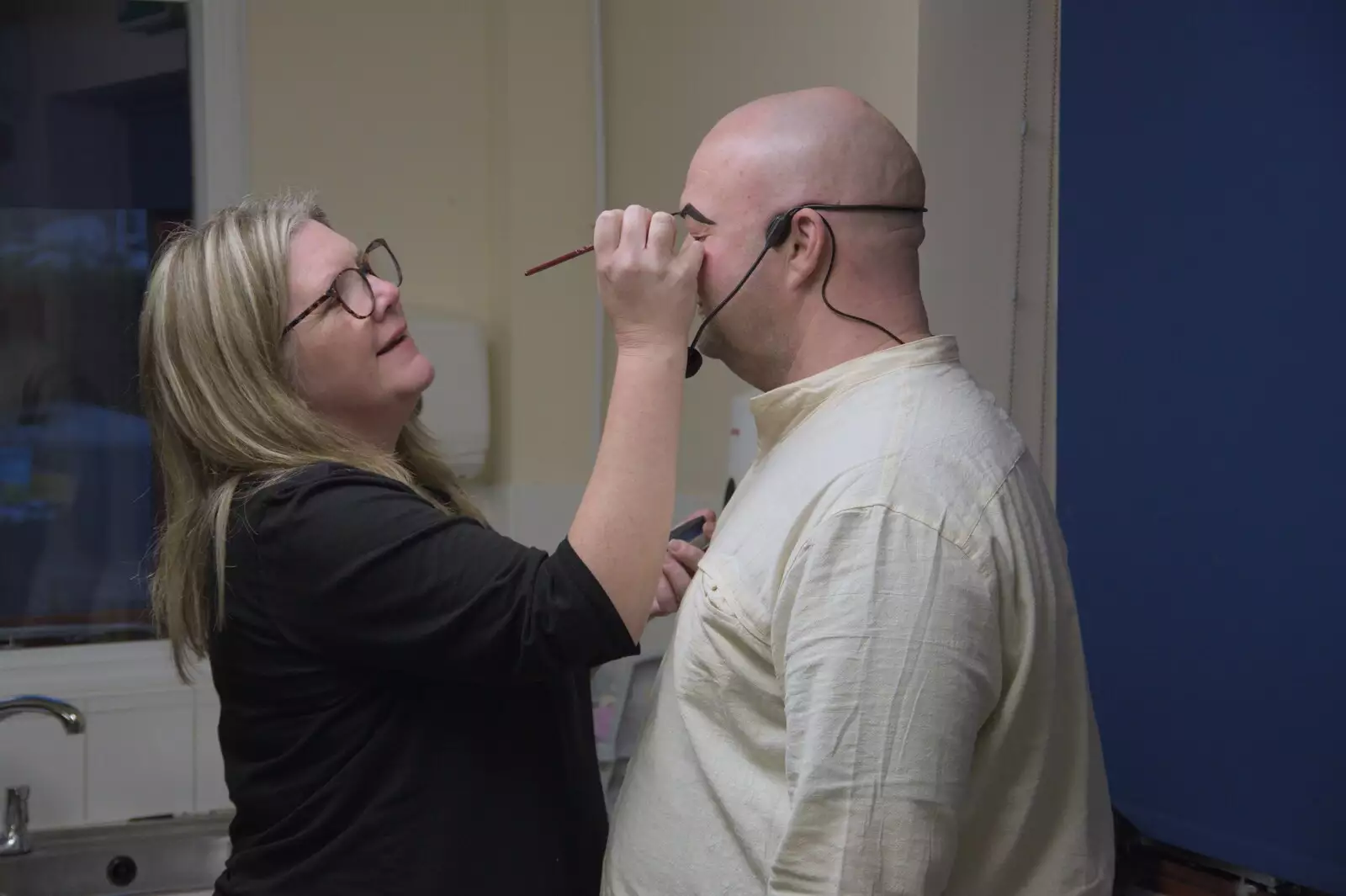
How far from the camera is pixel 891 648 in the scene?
32.3 inches

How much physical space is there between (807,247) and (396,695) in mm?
518

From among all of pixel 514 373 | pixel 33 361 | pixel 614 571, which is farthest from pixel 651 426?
pixel 33 361

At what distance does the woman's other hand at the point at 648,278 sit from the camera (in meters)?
1.06

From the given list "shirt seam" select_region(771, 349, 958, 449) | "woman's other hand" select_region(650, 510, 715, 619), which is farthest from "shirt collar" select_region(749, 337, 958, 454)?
"woman's other hand" select_region(650, 510, 715, 619)

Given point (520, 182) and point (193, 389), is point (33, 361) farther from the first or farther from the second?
point (193, 389)

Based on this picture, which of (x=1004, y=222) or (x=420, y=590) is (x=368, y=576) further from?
(x=1004, y=222)

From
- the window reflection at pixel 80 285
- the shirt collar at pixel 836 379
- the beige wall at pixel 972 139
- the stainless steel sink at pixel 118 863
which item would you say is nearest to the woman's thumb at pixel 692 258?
the shirt collar at pixel 836 379

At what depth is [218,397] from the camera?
1.19 m

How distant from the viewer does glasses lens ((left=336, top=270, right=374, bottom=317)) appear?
1.24 m

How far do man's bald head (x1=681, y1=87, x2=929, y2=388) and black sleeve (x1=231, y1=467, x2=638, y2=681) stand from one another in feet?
0.85

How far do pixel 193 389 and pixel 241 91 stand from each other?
1417mm

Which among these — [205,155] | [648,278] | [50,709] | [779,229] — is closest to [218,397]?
[648,278]

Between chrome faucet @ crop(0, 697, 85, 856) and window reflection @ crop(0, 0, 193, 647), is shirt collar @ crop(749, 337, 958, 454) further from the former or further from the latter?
window reflection @ crop(0, 0, 193, 647)

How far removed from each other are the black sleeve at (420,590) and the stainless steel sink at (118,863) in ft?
4.26
